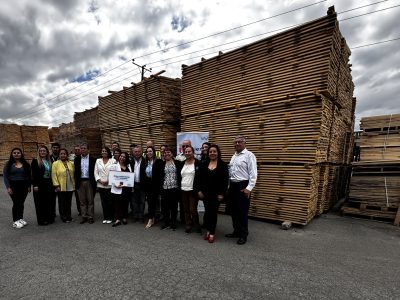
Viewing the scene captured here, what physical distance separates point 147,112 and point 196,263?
5282 millimetres

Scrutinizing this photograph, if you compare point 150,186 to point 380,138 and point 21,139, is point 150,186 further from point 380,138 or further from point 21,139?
point 21,139

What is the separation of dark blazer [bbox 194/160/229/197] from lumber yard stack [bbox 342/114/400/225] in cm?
378

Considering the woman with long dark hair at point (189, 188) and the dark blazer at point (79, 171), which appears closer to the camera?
the woman with long dark hair at point (189, 188)

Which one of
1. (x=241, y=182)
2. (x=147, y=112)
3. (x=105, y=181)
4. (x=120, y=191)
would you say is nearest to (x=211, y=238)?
(x=241, y=182)

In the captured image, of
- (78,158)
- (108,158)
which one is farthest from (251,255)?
(78,158)

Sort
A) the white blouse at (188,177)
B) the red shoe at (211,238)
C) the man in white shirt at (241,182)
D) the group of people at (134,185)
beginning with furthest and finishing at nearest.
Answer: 1. the white blouse at (188,177)
2. the group of people at (134,185)
3. the red shoe at (211,238)
4. the man in white shirt at (241,182)

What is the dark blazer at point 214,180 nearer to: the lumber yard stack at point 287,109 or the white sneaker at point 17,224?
the lumber yard stack at point 287,109

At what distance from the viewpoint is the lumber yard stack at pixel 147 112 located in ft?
23.8

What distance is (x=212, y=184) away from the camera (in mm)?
4219

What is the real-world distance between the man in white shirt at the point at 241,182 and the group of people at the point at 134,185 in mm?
19

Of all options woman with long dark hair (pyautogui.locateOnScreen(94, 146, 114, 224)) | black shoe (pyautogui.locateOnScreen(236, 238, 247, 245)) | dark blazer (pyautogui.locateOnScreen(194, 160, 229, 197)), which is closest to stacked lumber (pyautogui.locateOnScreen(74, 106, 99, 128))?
woman with long dark hair (pyautogui.locateOnScreen(94, 146, 114, 224))

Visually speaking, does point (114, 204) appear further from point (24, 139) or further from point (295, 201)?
point (24, 139)

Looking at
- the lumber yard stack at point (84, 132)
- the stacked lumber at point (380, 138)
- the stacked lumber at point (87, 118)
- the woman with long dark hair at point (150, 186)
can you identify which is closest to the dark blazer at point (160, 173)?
the woman with long dark hair at point (150, 186)

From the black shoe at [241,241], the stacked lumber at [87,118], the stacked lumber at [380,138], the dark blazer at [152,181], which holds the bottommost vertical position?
the black shoe at [241,241]
